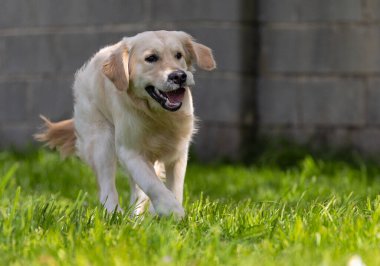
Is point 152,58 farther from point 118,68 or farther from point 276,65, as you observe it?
point 276,65

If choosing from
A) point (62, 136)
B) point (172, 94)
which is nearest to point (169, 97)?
point (172, 94)

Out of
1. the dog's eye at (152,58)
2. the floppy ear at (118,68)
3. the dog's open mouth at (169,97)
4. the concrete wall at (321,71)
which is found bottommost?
the concrete wall at (321,71)

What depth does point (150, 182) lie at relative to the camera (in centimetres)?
455

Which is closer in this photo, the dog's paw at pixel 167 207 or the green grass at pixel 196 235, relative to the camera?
the green grass at pixel 196 235

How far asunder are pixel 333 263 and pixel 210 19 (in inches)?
199

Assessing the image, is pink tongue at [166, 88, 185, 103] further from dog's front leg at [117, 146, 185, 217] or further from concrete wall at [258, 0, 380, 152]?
concrete wall at [258, 0, 380, 152]

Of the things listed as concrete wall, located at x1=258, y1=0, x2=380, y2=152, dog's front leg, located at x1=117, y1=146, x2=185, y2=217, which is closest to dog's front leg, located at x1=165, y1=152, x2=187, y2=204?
dog's front leg, located at x1=117, y1=146, x2=185, y2=217

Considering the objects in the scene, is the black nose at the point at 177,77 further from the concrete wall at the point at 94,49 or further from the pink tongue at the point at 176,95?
the concrete wall at the point at 94,49

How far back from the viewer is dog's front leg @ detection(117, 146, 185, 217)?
4277 millimetres

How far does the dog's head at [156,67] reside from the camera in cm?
458

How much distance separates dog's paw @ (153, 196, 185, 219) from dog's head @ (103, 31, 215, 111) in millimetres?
456

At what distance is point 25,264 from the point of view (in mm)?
3014

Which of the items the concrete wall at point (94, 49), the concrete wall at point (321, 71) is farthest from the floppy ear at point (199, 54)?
the concrete wall at point (321, 71)

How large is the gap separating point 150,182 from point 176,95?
1.43 feet
